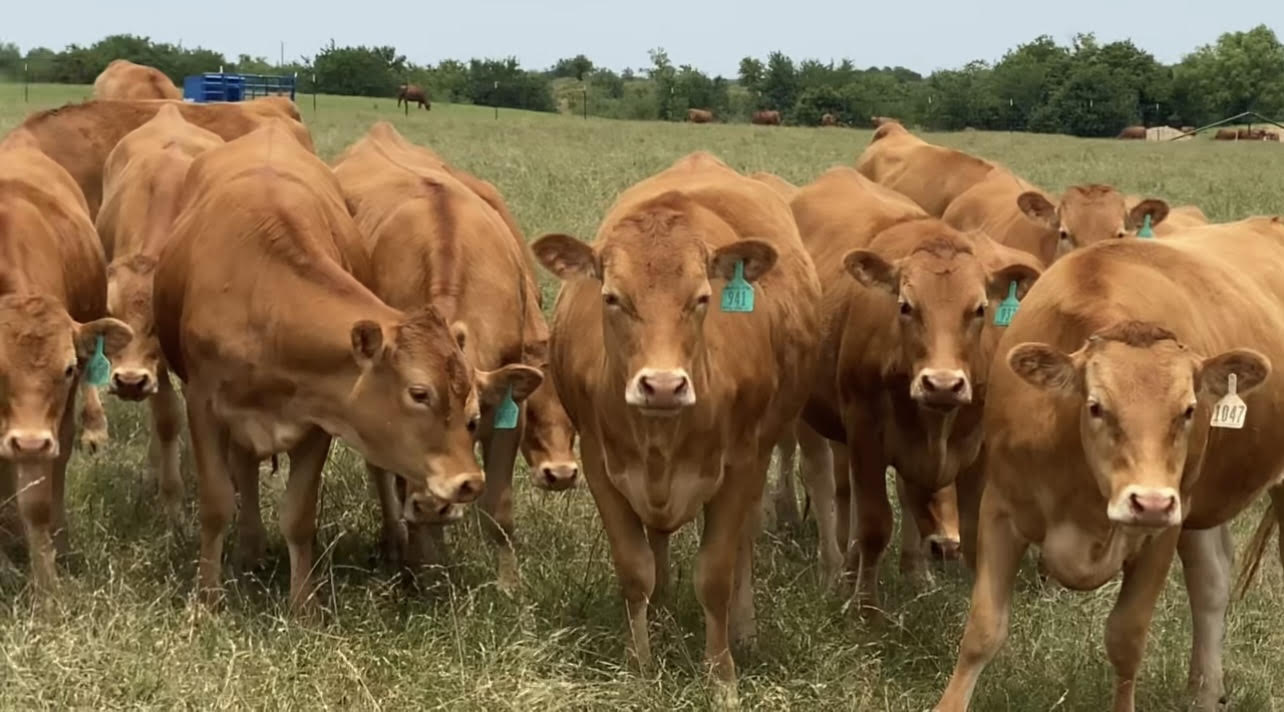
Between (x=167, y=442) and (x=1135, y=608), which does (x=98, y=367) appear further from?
(x=1135, y=608)

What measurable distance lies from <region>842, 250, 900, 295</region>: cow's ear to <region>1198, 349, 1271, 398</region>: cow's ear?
74.7 inches

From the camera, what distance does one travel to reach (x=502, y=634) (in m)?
5.79

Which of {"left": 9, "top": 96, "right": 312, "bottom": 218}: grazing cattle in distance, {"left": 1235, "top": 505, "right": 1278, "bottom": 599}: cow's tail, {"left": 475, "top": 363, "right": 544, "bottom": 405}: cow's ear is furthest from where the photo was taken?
{"left": 9, "top": 96, "right": 312, "bottom": 218}: grazing cattle in distance

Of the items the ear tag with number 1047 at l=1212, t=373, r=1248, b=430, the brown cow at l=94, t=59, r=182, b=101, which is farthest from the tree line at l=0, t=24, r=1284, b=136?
the ear tag with number 1047 at l=1212, t=373, r=1248, b=430

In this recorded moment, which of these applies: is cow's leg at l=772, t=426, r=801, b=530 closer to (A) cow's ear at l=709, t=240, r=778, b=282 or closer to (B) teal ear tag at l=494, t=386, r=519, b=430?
(B) teal ear tag at l=494, t=386, r=519, b=430

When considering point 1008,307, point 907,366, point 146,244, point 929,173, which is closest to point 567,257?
point 907,366

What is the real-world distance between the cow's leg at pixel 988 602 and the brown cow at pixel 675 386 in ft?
2.69

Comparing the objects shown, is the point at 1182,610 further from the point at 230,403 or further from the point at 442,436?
the point at 230,403

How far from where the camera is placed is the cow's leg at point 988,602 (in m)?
5.14

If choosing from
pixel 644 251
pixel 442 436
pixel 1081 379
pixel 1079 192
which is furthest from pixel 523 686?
pixel 1079 192

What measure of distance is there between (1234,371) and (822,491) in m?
3.14

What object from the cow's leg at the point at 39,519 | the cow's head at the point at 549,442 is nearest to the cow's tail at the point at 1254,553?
the cow's head at the point at 549,442

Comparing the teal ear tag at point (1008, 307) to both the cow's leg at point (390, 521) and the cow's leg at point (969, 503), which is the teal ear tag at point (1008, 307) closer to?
the cow's leg at point (969, 503)

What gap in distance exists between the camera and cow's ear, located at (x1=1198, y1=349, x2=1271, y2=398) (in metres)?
4.77
